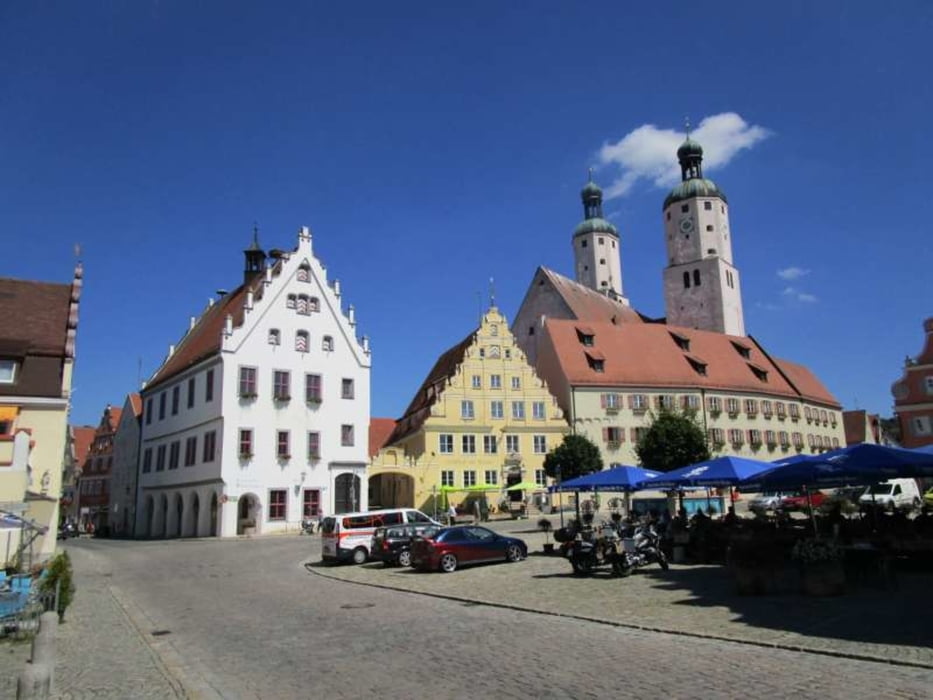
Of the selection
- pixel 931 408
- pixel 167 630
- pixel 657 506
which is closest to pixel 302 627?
pixel 167 630

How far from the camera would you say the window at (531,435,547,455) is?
182ft

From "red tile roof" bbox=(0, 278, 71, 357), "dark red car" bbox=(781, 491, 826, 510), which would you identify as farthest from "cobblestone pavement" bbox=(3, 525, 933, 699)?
"dark red car" bbox=(781, 491, 826, 510)

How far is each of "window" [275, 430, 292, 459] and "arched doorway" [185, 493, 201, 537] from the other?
6.29 metres

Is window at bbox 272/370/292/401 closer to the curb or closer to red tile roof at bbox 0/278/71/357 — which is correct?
red tile roof at bbox 0/278/71/357

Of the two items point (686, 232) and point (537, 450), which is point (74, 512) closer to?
point (537, 450)

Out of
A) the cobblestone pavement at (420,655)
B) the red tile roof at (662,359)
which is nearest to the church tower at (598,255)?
the red tile roof at (662,359)

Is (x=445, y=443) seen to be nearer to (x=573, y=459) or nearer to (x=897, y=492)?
(x=573, y=459)

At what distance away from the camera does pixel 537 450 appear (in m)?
55.5

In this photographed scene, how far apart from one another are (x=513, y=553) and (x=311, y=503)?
980 inches

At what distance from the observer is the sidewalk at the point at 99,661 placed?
9.12 meters

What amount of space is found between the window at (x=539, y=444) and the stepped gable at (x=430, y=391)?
7.88 m

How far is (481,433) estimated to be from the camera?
178ft

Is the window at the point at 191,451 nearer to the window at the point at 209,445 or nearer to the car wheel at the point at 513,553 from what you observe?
the window at the point at 209,445

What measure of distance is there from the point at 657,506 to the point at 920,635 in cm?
2472
